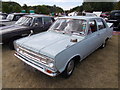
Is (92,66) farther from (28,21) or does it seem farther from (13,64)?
(28,21)

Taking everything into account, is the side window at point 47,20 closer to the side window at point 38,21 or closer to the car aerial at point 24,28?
the car aerial at point 24,28

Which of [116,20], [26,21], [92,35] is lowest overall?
[92,35]

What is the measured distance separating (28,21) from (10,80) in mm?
3487

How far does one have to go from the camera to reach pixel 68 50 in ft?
8.06

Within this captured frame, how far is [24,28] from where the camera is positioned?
16.2 feet

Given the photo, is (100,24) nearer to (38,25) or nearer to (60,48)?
(60,48)

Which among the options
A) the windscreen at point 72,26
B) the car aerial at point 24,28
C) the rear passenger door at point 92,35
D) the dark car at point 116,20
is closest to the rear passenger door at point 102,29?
the rear passenger door at point 92,35

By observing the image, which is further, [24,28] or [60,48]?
[24,28]

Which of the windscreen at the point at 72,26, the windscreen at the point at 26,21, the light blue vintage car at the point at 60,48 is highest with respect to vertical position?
the windscreen at the point at 26,21

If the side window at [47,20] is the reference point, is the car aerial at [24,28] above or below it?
below

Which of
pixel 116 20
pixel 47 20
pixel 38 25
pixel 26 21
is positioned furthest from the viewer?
pixel 116 20

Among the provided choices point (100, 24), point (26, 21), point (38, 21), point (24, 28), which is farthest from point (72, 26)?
point (26, 21)

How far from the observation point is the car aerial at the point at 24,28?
14.5ft

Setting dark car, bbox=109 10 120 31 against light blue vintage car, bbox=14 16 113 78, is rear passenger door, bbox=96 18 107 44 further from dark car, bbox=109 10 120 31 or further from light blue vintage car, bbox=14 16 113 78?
dark car, bbox=109 10 120 31
